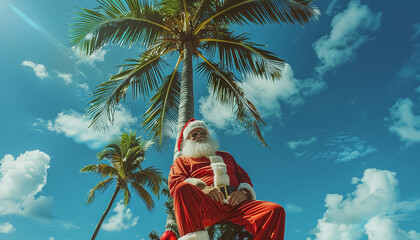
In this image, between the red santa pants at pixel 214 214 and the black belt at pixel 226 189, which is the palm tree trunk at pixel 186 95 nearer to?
the black belt at pixel 226 189

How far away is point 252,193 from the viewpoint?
9.28 ft

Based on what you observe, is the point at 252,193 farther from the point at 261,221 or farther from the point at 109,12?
the point at 109,12

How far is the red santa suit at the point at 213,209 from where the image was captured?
2.26m

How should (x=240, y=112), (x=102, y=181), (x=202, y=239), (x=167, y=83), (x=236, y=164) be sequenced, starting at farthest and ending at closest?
(x=102, y=181) → (x=167, y=83) → (x=240, y=112) → (x=236, y=164) → (x=202, y=239)

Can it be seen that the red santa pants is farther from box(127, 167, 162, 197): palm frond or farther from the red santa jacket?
box(127, 167, 162, 197): palm frond

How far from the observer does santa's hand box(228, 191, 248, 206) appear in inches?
102

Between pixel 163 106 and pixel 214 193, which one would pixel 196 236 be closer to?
pixel 214 193

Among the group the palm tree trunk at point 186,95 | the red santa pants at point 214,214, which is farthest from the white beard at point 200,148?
the palm tree trunk at point 186,95

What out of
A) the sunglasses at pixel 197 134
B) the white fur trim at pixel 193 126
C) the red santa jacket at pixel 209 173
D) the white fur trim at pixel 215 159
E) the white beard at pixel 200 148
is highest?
the white fur trim at pixel 193 126

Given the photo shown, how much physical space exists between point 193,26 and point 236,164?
376 cm

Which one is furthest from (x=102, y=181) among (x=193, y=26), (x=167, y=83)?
(x=193, y=26)

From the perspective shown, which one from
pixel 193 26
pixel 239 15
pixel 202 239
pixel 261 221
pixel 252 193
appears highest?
pixel 239 15

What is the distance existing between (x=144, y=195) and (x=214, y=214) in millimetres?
10971

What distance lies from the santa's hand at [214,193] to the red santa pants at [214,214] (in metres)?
0.04
